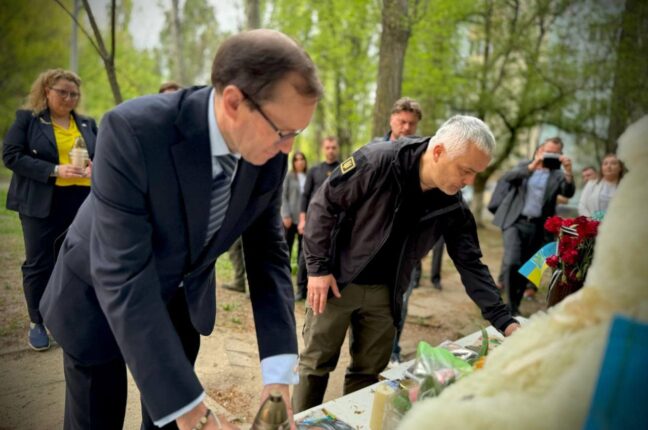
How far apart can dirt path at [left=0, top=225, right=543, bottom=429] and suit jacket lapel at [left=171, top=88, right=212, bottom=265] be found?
176 centimetres

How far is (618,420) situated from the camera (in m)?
0.66

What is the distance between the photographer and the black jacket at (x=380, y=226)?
1987 millimetres

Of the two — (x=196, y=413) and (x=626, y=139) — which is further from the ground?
(x=626, y=139)

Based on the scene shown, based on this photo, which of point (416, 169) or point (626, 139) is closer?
point (626, 139)

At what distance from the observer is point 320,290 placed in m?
2.04

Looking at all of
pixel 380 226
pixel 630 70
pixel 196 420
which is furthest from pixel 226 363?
pixel 630 70

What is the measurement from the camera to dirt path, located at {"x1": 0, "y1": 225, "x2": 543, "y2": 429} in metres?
2.28

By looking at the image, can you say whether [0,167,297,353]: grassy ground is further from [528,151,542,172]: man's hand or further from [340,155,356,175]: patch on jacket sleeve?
[528,151,542,172]: man's hand

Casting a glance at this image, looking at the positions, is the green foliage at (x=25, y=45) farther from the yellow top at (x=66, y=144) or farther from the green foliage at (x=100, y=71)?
the green foliage at (x=100, y=71)

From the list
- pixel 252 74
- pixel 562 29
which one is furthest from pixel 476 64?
pixel 252 74

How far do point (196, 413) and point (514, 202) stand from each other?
431cm

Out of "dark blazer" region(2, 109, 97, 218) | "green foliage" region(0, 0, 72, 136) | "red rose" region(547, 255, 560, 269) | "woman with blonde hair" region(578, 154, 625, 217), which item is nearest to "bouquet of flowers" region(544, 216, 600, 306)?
"red rose" region(547, 255, 560, 269)

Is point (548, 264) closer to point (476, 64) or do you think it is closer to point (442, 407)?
point (442, 407)

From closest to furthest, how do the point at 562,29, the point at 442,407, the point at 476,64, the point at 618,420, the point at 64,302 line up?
1. the point at 618,420
2. the point at 442,407
3. the point at 64,302
4. the point at 562,29
5. the point at 476,64
